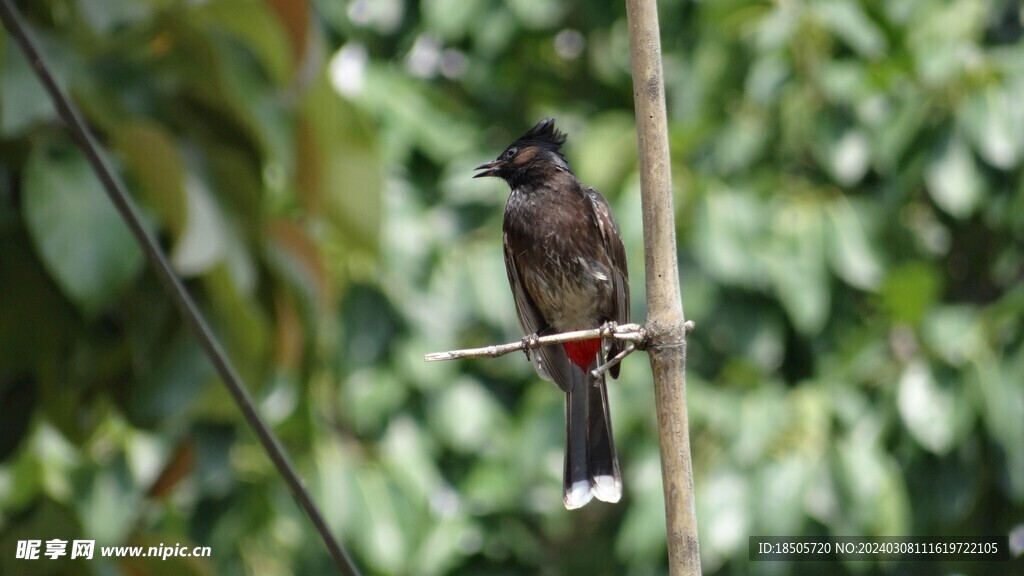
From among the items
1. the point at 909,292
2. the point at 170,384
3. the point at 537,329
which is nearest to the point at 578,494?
the point at 170,384

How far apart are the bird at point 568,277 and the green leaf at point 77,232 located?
55 cm

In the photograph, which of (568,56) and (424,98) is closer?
(424,98)

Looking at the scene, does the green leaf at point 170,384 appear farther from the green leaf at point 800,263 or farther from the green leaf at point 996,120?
the green leaf at point 996,120

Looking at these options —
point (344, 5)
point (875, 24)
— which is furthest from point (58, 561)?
point (875, 24)

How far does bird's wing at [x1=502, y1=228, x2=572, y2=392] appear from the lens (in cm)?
211

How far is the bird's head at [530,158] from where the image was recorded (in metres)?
1.86

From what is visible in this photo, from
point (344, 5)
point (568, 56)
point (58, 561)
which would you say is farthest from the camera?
point (568, 56)

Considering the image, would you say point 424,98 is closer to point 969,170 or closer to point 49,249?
point 969,170

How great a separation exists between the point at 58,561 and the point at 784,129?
2.75 metres

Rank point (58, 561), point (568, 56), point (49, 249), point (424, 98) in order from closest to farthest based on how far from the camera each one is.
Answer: point (49, 249) < point (58, 561) < point (424, 98) < point (568, 56)

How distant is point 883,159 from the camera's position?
359cm

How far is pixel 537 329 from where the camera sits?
2.48 meters

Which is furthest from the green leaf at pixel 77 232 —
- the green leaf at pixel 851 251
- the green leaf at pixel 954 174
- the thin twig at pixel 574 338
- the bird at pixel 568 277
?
the green leaf at pixel 954 174

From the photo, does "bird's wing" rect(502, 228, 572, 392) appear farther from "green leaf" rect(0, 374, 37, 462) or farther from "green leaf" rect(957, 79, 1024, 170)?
"green leaf" rect(957, 79, 1024, 170)
